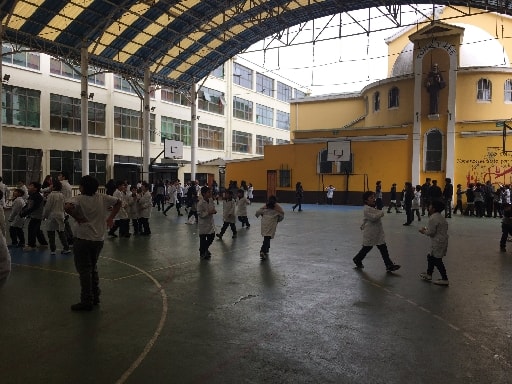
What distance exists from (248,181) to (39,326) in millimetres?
29170

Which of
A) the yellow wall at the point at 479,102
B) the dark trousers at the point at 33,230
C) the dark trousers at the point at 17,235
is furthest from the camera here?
the yellow wall at the point at 479,102

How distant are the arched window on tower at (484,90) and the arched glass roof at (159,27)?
5.05 m

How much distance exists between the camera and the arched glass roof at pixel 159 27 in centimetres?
2256

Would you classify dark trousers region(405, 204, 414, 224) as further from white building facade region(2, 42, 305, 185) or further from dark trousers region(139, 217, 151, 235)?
white building facade region(2, 42, 305, 185)

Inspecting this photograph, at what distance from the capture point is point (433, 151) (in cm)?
2789

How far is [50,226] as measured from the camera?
384 inches

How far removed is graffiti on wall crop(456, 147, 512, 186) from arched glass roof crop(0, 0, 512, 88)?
7811 mm

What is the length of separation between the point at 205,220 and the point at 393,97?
24969 mm

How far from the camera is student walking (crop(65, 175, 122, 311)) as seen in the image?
5.86 m

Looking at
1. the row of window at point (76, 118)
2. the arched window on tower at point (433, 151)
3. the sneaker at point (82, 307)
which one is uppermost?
the row of window at point (76, 118)

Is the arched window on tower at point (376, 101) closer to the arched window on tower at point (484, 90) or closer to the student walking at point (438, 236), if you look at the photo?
the arched window on tower at point (484, 90)

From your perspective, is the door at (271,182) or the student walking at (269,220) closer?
the student walking at (269,220)

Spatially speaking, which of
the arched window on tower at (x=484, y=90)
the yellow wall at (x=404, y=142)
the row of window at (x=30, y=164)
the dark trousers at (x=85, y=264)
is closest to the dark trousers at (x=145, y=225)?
the dark trousers at (x=85, y=264)

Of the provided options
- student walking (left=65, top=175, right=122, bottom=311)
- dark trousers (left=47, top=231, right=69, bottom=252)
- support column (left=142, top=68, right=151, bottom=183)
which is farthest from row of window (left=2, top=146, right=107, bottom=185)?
student walking (left=65, top=175, right=122, bottom=311)
